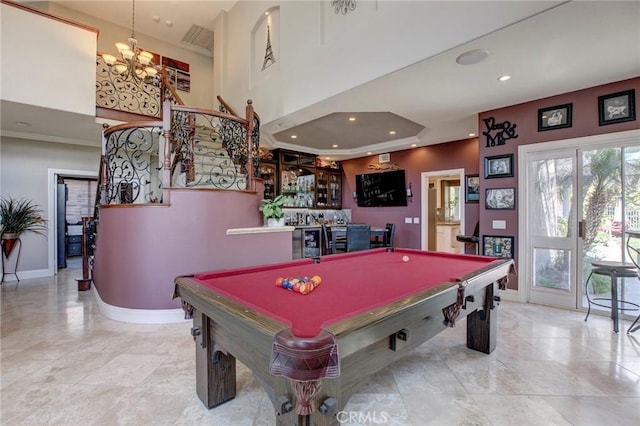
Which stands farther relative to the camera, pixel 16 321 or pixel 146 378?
pixel 16 321

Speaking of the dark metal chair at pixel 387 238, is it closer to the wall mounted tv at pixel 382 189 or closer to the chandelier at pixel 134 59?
the wall mounted tv at pixel 382 189

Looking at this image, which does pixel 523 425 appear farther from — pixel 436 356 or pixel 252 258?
pixel 252 258

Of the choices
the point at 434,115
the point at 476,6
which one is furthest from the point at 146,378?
the point at 434,115

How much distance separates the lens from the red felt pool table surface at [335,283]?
1.31m

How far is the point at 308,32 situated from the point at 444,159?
401 centimetres

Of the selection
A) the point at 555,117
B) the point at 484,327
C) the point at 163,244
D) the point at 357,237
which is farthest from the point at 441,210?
the point at 163,244

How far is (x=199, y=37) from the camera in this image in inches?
281

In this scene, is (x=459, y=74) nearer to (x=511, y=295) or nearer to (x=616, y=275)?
(x=616, y=275)

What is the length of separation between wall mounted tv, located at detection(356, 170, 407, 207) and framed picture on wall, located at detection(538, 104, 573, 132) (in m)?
3.38

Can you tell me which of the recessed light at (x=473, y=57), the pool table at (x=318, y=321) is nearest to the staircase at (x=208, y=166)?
the pool table at (x=318, y=321)

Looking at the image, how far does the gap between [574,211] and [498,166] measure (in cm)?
110

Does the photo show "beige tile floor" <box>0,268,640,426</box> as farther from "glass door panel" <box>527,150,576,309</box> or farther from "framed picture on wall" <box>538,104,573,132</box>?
"framed picture on wall" <box>538,104,573,132</box>

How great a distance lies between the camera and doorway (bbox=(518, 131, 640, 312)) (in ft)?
11.6

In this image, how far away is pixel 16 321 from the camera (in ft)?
11.3
